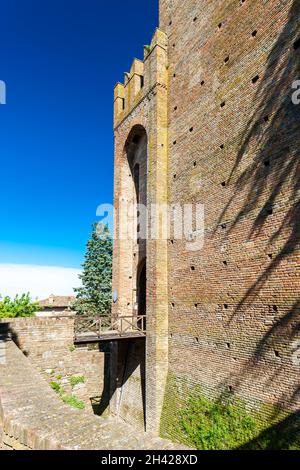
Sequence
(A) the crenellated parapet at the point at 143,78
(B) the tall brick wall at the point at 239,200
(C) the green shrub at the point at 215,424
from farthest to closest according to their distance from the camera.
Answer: (A) the crenellated parapet at the point at 143,78 → (C) the green shrub at the point at 215,424 → (B) the tall brick wall at the point at 239,200

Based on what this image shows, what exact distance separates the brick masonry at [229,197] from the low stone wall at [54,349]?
3149 mm

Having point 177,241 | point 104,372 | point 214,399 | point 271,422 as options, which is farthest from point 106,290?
point 271,422

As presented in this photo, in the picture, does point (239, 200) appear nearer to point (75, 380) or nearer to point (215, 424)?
point (215, 424)

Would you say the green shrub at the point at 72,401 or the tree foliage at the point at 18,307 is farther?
the tree foliage at the point at 18,307

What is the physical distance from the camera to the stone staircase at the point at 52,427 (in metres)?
2.79

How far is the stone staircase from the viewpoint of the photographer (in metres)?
2.79

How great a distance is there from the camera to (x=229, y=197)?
803 centimetres

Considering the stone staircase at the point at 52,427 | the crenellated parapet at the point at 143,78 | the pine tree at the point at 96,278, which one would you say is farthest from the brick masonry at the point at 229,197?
the pine tree at the point at 96,278

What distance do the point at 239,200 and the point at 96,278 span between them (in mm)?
16574

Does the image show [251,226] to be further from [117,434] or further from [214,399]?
[117,434]

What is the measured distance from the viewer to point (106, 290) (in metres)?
22.4

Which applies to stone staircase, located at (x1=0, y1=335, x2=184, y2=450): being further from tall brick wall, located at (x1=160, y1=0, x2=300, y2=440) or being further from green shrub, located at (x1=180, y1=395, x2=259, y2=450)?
green shrub, located at (x1=180, y1=395, x2=259, y2=450)

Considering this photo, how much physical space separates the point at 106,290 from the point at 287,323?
17425mm

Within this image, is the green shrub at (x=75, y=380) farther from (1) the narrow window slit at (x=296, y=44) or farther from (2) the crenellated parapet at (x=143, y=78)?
(1) the narrow window slit at (x=296, y=44)
